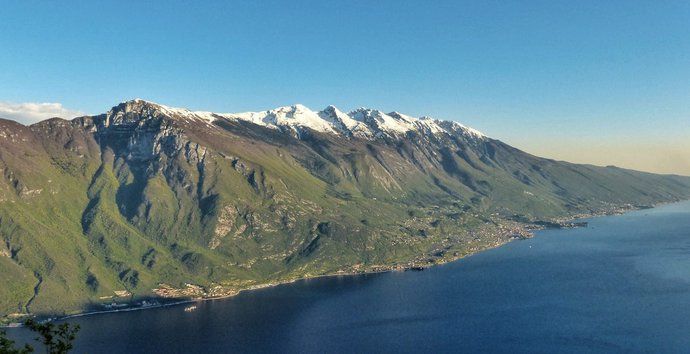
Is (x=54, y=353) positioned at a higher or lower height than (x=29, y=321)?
lower
